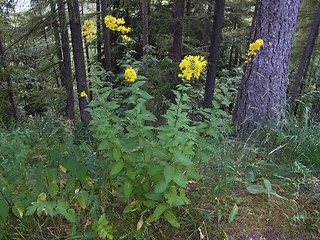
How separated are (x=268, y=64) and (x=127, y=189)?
313cm

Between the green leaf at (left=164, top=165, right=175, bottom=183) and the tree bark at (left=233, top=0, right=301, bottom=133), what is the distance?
7.65 feet

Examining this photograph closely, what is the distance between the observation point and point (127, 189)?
1.60 meters

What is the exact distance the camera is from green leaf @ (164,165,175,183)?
1.43 meters

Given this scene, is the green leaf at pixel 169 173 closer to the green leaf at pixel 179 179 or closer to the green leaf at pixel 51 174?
the green leaf at pixel 179 179

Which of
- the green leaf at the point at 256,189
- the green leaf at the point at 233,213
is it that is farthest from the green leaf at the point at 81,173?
the green leaf at the point at 256,189

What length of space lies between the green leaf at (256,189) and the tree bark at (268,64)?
164 cm

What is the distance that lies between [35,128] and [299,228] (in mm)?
4780

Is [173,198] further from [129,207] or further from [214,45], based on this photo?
[214,45]

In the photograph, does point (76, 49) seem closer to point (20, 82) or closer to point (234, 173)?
point (20, 82)

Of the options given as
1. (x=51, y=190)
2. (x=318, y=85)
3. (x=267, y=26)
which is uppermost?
(x=267, y=26)

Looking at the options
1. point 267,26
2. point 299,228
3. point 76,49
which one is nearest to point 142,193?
point 299,228

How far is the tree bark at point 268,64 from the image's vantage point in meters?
3.42

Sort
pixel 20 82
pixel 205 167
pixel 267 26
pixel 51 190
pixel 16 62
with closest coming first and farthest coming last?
pixel 51 190, pixel 205 167, pixel 267 26, pixel 16 62, pixel 20 82

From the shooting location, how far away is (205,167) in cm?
238
